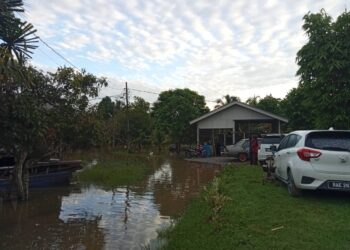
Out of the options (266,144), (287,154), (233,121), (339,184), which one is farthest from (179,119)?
(339,184)

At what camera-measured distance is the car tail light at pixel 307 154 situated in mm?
8719

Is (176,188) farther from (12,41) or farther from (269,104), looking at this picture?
(269,104)

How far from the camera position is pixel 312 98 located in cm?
1597

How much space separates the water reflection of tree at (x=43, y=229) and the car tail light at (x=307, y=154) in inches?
177

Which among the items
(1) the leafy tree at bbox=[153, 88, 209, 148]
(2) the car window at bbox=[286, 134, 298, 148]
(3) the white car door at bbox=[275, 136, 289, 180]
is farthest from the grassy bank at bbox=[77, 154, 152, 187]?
(1) the leafy tree at bbox=[153, 88, 209, 148]

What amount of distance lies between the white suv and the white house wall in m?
23.3

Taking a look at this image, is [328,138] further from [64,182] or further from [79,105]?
[64,182]

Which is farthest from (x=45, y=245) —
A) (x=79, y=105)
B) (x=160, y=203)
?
(x=79, y=105)

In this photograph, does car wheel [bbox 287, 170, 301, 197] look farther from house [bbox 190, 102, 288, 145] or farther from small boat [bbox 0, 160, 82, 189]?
house [bbox 190, 102, 288, 145]

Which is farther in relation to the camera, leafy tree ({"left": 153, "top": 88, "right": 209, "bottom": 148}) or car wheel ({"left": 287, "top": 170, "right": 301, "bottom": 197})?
leafy tree ({"left": 153, "top": 88, "right": 209, "bottom": 148})

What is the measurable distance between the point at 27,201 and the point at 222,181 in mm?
6644

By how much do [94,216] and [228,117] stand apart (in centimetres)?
2267

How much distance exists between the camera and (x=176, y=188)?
1716 cm

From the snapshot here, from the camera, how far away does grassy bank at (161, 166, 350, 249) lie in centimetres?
633
